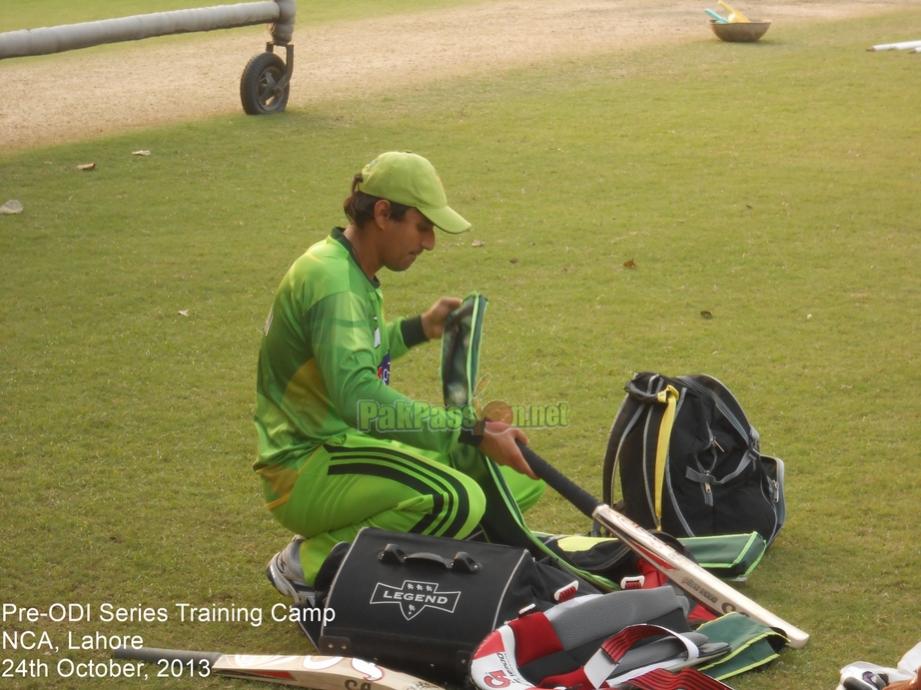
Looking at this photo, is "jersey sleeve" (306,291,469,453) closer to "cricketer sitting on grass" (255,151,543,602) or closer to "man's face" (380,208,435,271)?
"cricketer sitting on grass" (255,151,543,602)

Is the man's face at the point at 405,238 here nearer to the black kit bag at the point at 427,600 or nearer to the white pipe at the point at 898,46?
the black kit bag at the point at 427,600

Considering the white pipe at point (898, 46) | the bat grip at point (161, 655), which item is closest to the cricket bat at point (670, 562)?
the bat grip at point (161, 655)

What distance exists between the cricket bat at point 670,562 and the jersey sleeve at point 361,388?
0.95 feet

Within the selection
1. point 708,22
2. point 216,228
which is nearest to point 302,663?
point 216,228

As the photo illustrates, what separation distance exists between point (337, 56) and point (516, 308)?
874 centimetres

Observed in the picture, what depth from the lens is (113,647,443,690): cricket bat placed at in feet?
11.2

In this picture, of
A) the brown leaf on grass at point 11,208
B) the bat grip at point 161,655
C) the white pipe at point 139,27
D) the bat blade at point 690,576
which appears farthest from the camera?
the white pipe at point 139,27

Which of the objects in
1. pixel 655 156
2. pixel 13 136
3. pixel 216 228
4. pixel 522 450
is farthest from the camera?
pixel 13 136

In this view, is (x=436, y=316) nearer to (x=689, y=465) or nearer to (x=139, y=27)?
(x=689, y=465)

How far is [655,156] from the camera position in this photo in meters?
9.98

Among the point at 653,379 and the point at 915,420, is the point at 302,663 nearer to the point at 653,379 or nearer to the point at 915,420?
the point at 653,379

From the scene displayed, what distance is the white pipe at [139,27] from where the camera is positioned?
934 centimetres

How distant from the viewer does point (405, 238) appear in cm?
395

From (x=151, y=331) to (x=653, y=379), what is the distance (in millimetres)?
3026
